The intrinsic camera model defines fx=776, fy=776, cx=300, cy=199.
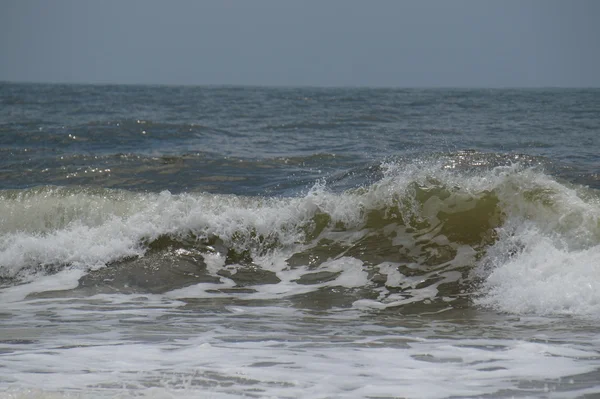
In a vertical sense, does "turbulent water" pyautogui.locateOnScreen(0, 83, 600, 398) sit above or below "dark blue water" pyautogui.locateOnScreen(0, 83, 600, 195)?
below

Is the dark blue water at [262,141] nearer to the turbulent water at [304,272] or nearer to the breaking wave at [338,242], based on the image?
the turbulent water at [304,272]

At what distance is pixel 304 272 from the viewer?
8.32m

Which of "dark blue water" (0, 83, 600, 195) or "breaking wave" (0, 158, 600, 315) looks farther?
"dark blue water" (0, 83, 600, 195)

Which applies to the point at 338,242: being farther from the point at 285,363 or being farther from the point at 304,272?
the point at 285,363

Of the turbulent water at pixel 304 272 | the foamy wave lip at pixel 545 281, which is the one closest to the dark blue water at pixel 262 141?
the turbulent water at pixel 304 272

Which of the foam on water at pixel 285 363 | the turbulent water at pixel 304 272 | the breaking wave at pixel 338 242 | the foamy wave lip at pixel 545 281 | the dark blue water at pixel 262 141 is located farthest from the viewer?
the dark blue water at pixel 262 141

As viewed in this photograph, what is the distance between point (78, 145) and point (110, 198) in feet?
25.6

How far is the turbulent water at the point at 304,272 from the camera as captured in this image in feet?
14.5

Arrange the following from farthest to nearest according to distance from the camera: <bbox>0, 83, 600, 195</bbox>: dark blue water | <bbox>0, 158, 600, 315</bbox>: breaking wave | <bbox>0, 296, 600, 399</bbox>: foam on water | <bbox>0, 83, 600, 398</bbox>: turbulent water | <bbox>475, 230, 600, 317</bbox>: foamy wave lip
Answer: <bbox>0, 83, 600, 195</bbox>: dark blue water → <bbox>0, 158, 600, 315</bbox>: breaking wave → <bbox>475, 230, 600, 317</bbox>: foamy wave lip → <bbox>0, 83, 600, 398</bbox>: turbulent water → <bbox>0, 296, 600, 399</bbox>: foam on water

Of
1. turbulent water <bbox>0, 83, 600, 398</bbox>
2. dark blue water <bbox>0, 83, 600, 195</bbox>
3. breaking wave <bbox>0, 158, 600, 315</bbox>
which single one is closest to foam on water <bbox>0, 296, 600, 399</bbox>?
turbulent water <bbox>0, 83, 600, 398</bbox>

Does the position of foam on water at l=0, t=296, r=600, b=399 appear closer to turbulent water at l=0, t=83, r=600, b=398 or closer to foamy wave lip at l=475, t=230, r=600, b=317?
turbulent water at l=0, t=83, r=600, b=398

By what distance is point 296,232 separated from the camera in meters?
9.15

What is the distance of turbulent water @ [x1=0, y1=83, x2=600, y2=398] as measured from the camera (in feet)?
14.5

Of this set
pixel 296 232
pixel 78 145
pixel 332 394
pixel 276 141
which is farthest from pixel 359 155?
pixel 332 394
